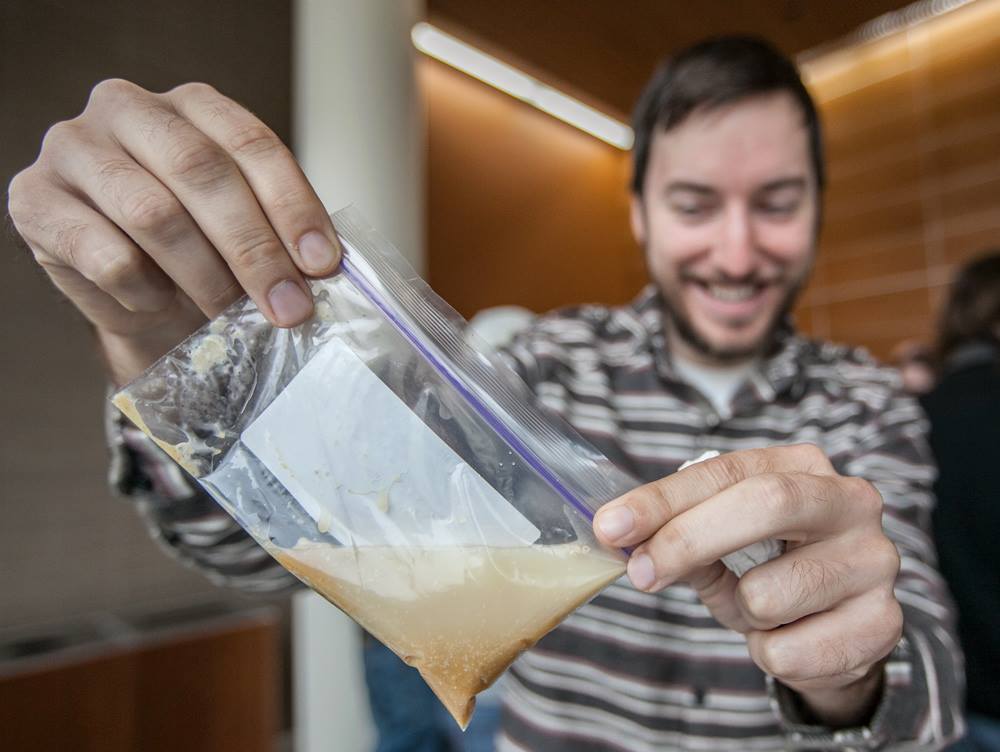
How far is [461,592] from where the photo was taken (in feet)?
1.14

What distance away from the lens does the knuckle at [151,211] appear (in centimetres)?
35

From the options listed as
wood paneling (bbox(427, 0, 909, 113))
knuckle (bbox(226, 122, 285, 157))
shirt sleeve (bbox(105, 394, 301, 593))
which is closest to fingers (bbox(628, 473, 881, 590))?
knuckle (bbox(226, 122, 285, 157))

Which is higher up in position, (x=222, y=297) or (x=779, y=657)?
(x=222, y=297)

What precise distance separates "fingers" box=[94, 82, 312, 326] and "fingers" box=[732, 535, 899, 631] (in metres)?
0.30

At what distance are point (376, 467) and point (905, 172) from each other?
378 centimetres

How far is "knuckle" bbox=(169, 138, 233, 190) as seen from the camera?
13.6 inches

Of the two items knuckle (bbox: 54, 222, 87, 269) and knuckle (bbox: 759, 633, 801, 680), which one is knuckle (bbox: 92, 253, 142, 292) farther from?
knuckle (bbox: 759, 633, 801, 680)

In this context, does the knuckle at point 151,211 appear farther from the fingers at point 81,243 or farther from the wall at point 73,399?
the wall at point 73,399

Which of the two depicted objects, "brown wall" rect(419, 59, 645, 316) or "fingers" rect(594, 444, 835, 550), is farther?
"brown wall" rect(419, 59, 645, 316)

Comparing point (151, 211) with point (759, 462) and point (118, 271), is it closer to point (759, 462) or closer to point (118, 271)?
point (118, 271)

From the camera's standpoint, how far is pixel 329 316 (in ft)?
1.17

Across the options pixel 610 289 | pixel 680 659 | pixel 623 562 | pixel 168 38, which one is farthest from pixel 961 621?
pixel 610 289

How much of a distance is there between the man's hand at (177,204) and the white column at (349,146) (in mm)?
1324

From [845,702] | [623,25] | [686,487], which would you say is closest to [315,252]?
[686,487]
